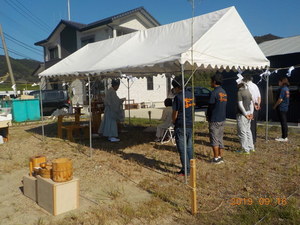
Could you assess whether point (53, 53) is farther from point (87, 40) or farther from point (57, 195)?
point (57, 195)

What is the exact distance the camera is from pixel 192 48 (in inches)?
168

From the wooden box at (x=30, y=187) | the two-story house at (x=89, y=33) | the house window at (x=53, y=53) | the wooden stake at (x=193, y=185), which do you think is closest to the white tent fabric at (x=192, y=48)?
the wooden stake at (x=193, y=185)

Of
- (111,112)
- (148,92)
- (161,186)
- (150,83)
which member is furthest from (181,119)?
(150,83)

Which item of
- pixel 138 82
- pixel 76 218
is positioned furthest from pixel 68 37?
pixel 76 218

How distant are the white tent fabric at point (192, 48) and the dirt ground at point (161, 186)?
191 centimetres

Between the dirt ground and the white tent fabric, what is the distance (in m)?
1.91

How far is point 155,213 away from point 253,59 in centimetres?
398

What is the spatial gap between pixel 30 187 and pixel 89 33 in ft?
58.0

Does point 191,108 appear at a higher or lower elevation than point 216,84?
lower

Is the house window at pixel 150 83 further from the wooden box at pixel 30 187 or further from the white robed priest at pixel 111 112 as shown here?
the wooden box at pixel 30 187

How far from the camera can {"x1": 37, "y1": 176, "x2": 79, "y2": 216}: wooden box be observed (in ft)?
10.6

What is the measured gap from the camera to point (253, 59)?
18.5 ft

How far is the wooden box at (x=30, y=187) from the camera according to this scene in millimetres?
3686

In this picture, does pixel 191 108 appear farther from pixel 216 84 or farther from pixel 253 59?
pixel 253 59
